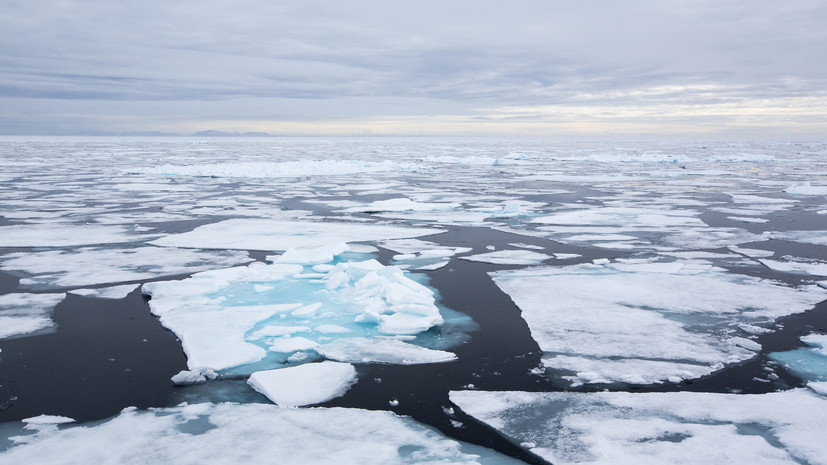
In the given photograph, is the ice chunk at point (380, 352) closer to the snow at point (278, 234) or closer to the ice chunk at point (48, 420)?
the ice chunk at point (48, 420)

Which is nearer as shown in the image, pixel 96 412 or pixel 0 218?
pixel 96 412

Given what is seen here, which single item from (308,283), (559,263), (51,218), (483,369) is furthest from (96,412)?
(51,218)

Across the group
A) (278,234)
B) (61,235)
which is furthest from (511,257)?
(61,235)

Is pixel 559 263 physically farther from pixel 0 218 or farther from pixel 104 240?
pixel 0 218

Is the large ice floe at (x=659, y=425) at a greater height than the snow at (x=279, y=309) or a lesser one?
lesser

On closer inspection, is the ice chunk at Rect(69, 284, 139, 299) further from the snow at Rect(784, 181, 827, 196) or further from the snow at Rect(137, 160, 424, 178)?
the snow at Rect(784, 181, 827, 196)

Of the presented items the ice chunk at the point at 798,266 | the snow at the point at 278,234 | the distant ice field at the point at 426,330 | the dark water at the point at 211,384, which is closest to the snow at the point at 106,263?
the distant ice field at the point at 426,330
